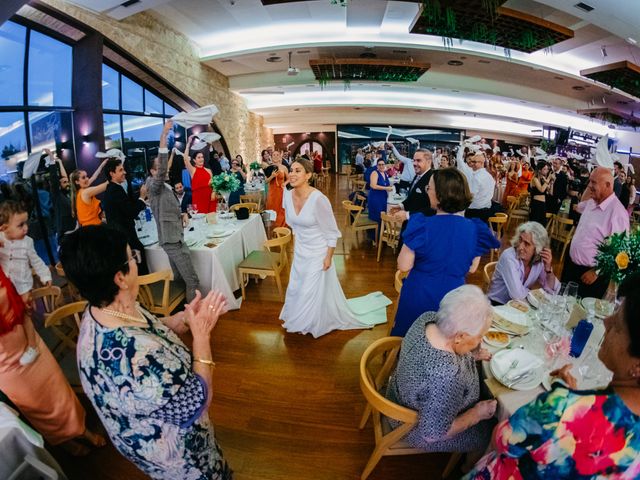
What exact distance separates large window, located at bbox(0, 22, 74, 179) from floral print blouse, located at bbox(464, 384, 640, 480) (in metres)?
6.36

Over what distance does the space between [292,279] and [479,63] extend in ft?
26.7

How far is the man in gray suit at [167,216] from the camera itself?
3111 mm

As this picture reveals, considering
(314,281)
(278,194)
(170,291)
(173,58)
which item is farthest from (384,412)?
(173,58)

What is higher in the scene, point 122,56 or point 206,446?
point 122,56

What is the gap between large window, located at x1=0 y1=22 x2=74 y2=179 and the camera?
180 inches

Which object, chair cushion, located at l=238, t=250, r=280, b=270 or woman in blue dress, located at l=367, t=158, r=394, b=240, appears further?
woman in blue dress, located at l=367, t=158, r=394, b=240

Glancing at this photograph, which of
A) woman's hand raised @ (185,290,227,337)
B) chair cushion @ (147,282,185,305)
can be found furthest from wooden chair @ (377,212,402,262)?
woman's hand raised @ (185,290,227,337)

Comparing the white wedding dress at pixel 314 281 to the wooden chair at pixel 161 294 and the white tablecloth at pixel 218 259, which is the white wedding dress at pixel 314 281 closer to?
the white tablecloth at pixel 218 259

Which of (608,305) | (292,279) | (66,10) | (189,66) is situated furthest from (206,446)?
(189,66)

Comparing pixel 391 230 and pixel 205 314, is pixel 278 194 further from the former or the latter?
pixel 205 314

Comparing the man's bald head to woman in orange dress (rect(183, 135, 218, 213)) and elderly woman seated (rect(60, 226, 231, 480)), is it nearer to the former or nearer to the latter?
elderly woman seated (rect(60, 226, 231, 480))

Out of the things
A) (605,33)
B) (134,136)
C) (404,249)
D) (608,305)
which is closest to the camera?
(608,305)

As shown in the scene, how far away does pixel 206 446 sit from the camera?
1.48m

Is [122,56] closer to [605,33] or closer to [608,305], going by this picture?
[608,305]
